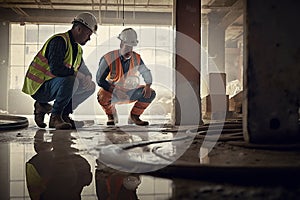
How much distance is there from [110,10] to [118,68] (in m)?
5.23

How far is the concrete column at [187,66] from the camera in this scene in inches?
174

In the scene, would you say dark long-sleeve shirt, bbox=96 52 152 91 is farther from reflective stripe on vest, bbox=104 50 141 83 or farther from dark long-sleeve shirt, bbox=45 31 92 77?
dark long-sleeve shirt, bbox=45 31 92 77

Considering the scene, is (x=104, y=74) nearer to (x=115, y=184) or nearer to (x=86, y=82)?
(x=86, y=82)

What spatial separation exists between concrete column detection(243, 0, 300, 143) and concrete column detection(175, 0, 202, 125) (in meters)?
2.28

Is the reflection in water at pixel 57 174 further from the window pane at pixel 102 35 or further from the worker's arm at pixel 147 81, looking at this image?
the window pane at pixel 102 35

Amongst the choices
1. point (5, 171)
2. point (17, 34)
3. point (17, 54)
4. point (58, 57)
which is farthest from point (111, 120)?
point (17, 34)

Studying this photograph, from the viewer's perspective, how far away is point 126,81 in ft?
16.0

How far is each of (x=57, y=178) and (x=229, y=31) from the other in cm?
1108

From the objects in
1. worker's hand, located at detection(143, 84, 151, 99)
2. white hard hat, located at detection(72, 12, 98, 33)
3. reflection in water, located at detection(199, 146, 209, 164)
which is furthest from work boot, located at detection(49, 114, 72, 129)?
reflection in water, located at detection(199, 146, 209, 164)

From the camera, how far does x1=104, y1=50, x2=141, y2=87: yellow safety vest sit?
469 cm

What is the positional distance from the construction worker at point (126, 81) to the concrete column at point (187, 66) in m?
0.53

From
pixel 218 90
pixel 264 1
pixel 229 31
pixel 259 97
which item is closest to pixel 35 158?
pixel 259 97

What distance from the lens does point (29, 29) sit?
39.8 ft

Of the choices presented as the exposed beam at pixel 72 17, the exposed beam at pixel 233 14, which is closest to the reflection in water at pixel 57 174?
the exposed beam at pixel 233 14
